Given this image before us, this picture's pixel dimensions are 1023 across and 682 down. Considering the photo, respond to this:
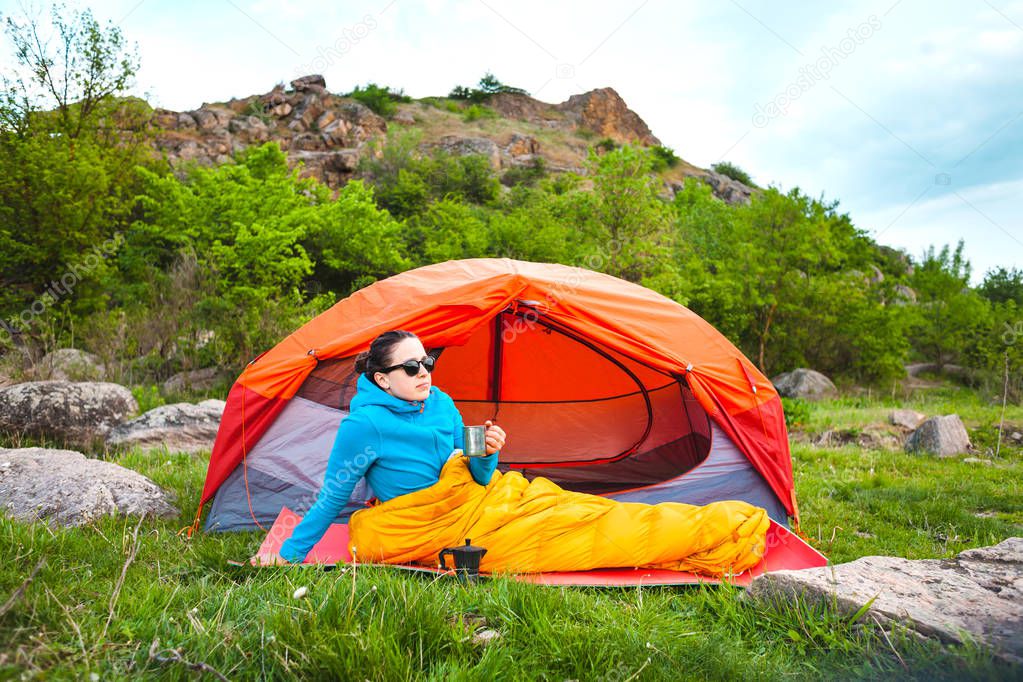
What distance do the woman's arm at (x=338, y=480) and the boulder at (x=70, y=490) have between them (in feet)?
4.62

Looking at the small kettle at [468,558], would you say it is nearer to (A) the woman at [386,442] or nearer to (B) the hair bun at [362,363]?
(A) the woman at [386,442]

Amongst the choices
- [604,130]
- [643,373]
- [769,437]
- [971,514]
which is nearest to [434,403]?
[769,437]

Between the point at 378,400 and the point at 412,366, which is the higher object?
the point at 412,366

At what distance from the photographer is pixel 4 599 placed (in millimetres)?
2074

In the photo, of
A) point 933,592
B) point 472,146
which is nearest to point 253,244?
point 933,592

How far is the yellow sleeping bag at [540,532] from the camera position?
2.87 m

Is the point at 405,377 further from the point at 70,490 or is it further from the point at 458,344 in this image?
the point at 70,490

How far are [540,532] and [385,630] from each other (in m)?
1.14

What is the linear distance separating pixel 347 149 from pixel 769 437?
2762 centimetres

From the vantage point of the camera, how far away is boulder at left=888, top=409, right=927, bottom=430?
321 inches

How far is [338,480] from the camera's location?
2762mm

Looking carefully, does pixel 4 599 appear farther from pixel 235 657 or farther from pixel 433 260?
pixel 433 260

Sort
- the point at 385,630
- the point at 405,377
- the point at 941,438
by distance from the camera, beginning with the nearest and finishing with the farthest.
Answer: the point at 385,630 → the point at 405,377 → the point at 941,438

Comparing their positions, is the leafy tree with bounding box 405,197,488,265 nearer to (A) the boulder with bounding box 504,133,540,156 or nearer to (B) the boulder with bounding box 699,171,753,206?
(A) the boulder with bounding box 504,133,540,156
